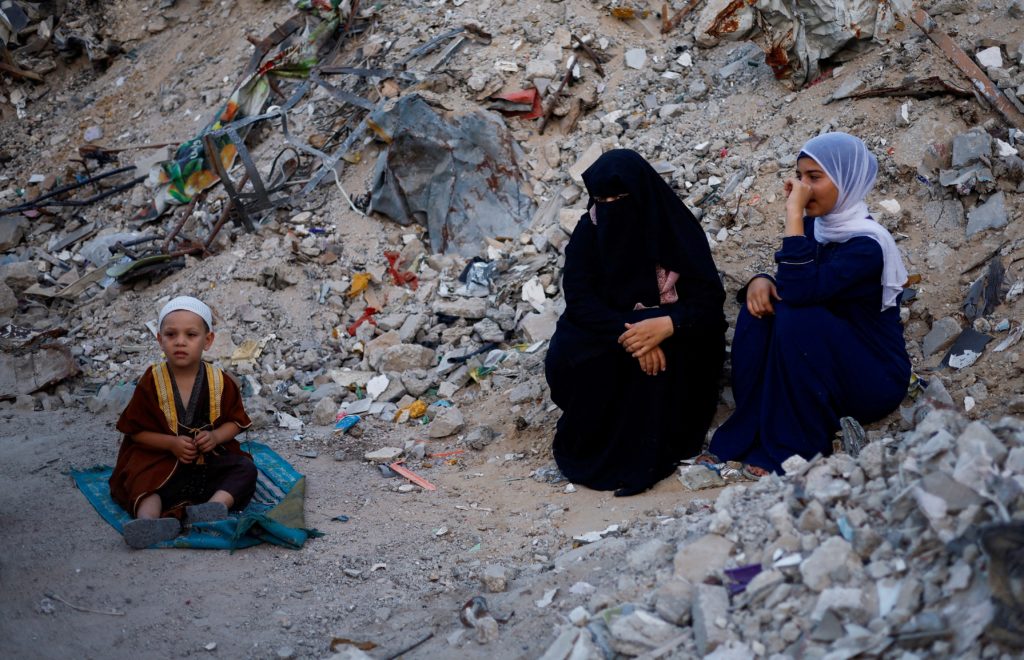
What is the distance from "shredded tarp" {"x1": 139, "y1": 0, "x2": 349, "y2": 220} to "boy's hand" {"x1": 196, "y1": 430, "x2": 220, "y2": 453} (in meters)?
4.36

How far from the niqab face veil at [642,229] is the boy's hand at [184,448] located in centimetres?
192

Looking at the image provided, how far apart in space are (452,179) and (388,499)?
3229mm

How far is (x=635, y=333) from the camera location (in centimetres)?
386

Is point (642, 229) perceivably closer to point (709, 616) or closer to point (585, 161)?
point (709, 616)

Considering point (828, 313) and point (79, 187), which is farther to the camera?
point (79, 187)

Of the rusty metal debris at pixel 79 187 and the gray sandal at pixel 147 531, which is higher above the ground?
the gray sandal at pixel 147 531

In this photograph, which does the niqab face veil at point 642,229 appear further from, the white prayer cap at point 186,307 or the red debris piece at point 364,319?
the red debris piece at point 364,319

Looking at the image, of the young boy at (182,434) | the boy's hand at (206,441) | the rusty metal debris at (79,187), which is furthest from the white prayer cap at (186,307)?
the rusty metal debris at (79,187)

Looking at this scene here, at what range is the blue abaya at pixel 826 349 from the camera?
11.8 ft

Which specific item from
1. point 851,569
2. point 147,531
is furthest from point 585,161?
point 851,569

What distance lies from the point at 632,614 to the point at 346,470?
8.18 feet

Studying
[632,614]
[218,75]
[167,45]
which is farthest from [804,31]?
[167,45]

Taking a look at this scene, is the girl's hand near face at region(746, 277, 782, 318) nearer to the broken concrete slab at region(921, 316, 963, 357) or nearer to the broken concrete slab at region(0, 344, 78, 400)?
the broken concrete slab at region(921, 316, 963, 357)

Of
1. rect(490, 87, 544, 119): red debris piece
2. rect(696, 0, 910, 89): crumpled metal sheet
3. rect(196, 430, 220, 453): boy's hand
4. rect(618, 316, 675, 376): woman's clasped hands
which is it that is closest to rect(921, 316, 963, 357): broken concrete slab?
rect(618, 316, 675, 376): woman's clasped hands
